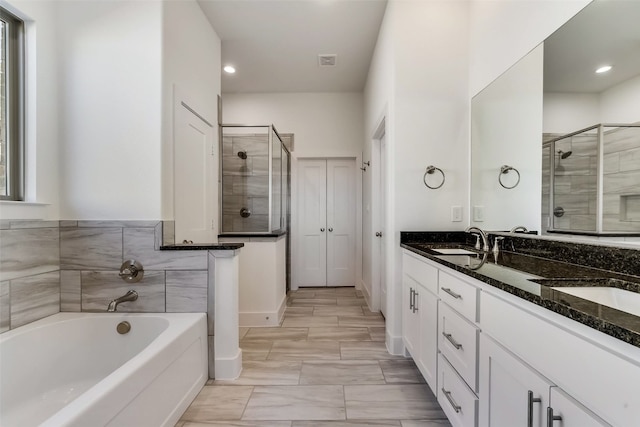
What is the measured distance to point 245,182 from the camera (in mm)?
3385

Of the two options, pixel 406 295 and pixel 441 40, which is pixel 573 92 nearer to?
pixel 441 40

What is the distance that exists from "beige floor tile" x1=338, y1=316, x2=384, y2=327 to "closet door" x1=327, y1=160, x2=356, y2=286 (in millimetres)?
1294

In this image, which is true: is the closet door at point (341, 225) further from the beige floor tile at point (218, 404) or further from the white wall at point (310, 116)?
the beige floor tile at point (218, 404)

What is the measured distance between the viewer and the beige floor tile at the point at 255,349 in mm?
2367

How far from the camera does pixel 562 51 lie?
1.54m

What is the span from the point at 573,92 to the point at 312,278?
12.3 feet

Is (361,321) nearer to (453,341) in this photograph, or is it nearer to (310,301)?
(310,301)

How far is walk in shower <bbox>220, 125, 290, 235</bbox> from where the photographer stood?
3.26 m

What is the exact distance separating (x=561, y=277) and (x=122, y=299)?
2416 mm

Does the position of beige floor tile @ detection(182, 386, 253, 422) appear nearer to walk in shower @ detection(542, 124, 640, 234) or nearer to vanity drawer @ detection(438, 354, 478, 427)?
vanity drawer @ detection(438, 354, 478, 427)

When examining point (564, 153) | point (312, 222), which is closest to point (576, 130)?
point (564, 153)

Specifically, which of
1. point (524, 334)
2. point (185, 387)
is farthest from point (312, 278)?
point (524, 334)

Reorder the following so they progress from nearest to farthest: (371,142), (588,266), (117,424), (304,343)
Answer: (117,424) < (588,266) < (304,343) < (371,142)

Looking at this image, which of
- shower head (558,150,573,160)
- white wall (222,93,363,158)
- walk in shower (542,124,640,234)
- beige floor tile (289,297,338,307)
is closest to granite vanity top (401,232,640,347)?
walk in shower (542,124,640,234)
